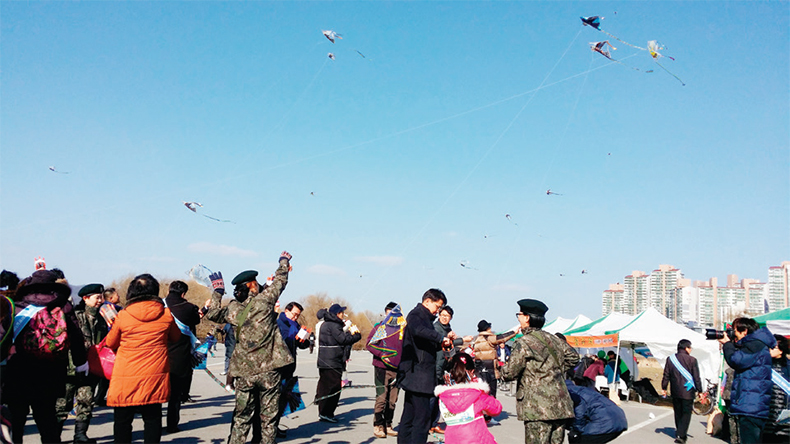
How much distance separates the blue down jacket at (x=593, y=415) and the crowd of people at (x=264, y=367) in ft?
0.03

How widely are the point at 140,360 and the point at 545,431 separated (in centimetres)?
384

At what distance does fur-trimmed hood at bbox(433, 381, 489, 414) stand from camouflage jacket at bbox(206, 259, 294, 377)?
1920 mm

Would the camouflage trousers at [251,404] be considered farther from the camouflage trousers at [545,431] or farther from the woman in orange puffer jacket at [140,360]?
the camouflage trousers at [545,431]

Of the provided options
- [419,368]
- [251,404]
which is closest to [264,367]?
[251,404]

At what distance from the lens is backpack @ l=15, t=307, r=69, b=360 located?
521 cm

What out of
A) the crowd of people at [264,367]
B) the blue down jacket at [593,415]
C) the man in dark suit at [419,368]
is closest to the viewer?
the crowd of people at [264,367]

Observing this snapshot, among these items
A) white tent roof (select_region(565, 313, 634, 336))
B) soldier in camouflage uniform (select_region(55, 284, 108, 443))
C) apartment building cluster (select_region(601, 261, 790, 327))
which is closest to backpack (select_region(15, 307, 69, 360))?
soldier in camouflage uniform (select_region(55, 284, 108, 443))

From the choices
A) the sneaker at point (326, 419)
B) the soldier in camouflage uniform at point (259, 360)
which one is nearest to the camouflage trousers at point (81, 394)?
the soldier in camouflage uniform at point (259, 360)

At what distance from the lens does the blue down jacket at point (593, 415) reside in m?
6.20

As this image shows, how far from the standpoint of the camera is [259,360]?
21.4 ft

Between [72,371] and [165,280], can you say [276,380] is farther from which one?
[165,280]

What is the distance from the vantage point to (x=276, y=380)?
6.62 metres

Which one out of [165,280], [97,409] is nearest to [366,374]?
[97,409]

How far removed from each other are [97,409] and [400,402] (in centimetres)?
603
